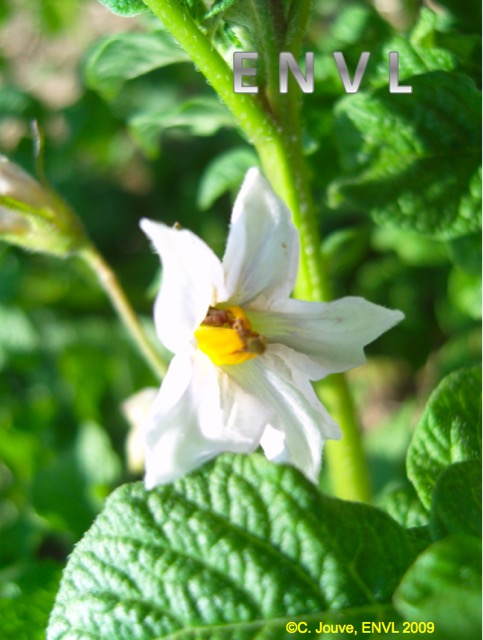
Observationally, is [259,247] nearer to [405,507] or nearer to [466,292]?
[405,507]

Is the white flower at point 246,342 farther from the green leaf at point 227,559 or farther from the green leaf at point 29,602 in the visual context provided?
the green leaf at point 29,602

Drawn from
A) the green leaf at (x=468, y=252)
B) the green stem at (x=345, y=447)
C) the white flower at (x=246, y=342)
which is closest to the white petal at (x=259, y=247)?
the white flower at (x=246, y=342)

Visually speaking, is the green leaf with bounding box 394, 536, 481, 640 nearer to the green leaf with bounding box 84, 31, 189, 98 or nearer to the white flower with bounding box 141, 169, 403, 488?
the white flower with bounding box 141, 169, 403, 488

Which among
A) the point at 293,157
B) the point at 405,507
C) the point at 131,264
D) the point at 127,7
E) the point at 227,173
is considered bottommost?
the point at 131,264

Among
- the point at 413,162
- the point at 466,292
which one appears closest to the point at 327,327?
the point at 413,162

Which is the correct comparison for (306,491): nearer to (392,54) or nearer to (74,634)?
(74,634)

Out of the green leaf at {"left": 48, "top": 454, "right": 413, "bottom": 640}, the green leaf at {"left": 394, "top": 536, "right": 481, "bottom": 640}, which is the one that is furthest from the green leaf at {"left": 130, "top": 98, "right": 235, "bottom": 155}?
the green leaf at {"left": 394, "top": 536, "right": 481, "bottom": 640}

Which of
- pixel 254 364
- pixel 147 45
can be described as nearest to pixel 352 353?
pixel 254 364
